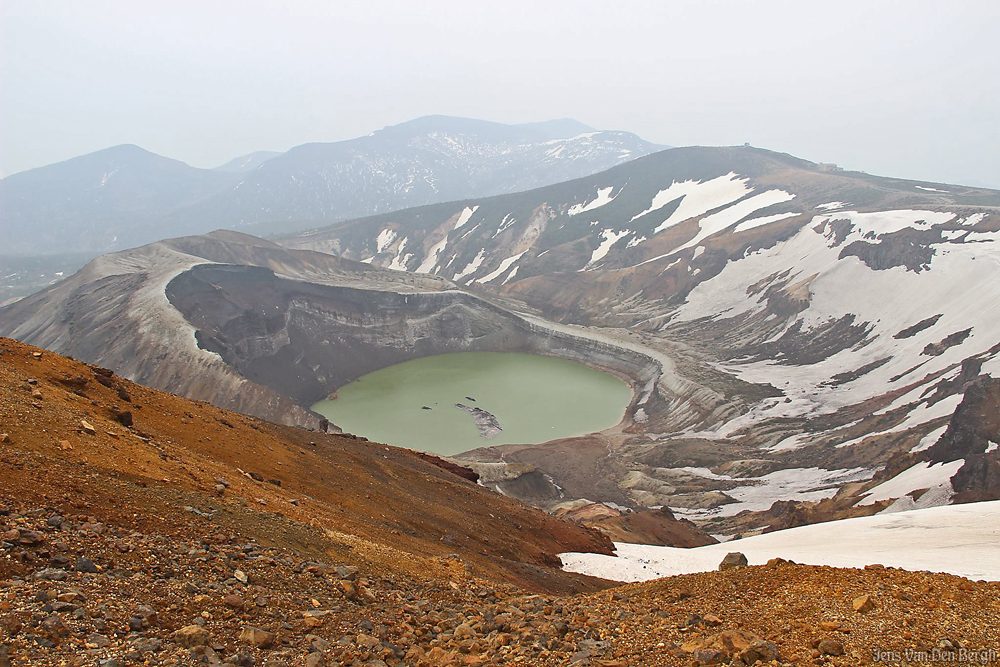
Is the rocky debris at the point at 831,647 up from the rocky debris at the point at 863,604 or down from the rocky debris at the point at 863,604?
up

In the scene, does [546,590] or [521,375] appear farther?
[521,375]

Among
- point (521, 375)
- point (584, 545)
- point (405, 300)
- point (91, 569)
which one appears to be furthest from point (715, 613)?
point (405, 300)

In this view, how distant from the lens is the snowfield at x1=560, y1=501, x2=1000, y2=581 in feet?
54.1

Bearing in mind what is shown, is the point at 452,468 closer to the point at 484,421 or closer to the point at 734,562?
the point at 734,562

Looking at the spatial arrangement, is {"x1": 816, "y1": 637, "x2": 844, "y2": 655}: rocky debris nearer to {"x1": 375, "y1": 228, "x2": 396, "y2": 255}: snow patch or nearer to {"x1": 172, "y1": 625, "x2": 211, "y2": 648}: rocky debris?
{"x1": 172, "y1": 625, "x2": 211, "y2": 648}: rocky debris

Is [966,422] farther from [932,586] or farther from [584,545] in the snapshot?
[932,586]

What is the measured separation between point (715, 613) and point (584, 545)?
1398 cm

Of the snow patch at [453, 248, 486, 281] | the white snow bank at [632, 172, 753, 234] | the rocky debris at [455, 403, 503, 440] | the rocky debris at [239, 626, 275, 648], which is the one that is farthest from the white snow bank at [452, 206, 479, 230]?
the rocky debris at [239, 626, 275, 648]

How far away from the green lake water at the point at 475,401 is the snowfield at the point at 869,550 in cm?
3141

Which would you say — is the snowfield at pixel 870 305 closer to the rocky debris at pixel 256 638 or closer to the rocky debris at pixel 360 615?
the rocky debris at pixel 360 615

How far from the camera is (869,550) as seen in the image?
738 inches

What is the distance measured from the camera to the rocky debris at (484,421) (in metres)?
55.3

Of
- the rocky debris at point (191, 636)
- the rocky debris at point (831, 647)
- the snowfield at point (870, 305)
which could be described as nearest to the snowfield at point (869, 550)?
the rocky debris at point (831, 647)

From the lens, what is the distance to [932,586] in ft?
29.0
